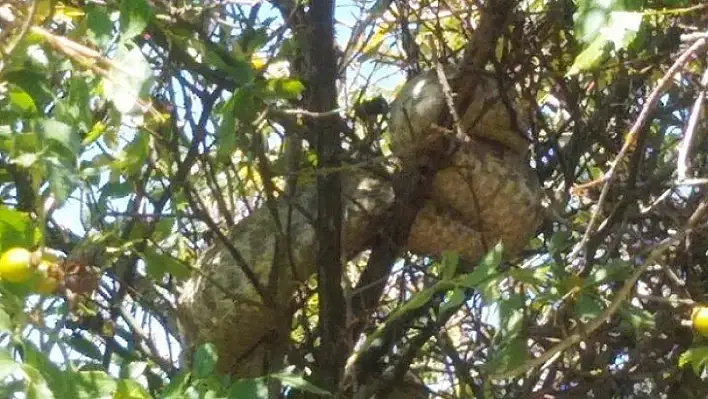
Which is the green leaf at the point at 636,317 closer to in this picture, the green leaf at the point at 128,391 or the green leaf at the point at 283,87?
the green leaf at the point at 283,87

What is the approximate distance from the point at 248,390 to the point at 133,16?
0.35 meters

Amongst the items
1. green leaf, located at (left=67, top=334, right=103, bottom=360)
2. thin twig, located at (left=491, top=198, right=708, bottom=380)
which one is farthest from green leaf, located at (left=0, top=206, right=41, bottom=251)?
thin twig, located at (left=491, top=198, right=708, bottom=380)

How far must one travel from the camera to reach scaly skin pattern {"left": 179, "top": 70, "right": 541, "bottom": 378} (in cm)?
151

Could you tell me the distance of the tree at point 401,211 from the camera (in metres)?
1.35

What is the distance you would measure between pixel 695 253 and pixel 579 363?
8.9 inches

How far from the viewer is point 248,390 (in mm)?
1109

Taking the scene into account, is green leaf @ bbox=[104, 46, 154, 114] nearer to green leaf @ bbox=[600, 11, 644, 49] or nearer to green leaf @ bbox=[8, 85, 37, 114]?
green leaf @ bbox=[8, 85, 37, 114]

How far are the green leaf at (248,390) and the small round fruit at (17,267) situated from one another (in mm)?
246

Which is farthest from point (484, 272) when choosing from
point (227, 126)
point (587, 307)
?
point (227, 126)

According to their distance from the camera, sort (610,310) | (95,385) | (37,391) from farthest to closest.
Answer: (610,310), (95,385), (37,391)

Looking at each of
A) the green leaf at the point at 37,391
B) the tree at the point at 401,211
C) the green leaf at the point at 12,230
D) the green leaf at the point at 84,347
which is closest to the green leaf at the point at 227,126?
the tree at the point at 401,211

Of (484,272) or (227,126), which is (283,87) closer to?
(227,126)

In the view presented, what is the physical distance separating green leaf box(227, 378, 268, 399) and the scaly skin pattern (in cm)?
41

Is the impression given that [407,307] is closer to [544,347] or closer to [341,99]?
[544,347]
